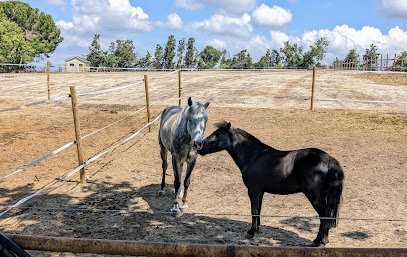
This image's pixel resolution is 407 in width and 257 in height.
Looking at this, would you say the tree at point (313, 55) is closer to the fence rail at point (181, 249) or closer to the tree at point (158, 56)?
the tree at point (158, 56)

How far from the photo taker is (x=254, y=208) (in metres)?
5.39

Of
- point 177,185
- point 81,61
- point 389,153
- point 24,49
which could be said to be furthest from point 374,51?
point 177,185

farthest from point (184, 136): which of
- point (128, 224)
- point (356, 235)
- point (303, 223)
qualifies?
point (356, 235)

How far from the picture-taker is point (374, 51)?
85438mm

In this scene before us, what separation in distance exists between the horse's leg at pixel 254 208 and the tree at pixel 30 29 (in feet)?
217

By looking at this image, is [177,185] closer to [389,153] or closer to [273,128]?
[389,153]

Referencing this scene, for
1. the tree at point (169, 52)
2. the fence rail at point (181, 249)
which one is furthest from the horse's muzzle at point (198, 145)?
the tree at point (169, 52)

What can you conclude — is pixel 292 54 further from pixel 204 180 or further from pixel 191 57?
pixel 204 180

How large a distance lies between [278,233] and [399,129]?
9811mm

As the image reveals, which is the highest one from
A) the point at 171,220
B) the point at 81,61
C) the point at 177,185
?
the point at 81,61

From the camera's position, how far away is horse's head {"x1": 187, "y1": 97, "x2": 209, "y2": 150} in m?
5.57

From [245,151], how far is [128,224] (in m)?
2.13

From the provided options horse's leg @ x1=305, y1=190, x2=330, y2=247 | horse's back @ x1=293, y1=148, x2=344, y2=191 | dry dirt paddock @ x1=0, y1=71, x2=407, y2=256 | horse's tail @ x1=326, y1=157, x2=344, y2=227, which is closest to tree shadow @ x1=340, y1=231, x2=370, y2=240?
dry dirt paddock @ x1=0, y1=71, x2=407, y2=256

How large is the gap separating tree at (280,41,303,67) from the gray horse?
258ft
